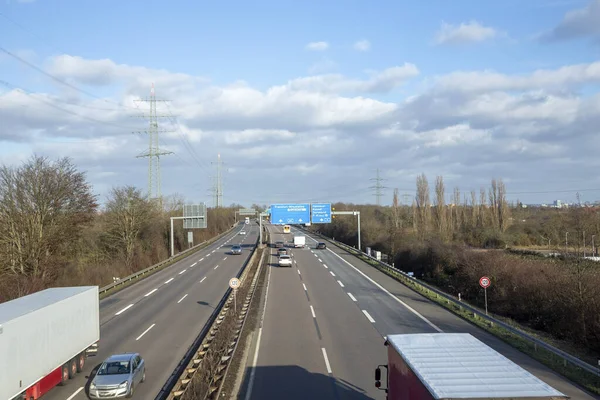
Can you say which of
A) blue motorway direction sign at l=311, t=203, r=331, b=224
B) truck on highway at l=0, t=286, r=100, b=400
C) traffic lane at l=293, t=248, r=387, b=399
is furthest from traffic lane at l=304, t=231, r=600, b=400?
blue motorway direction sign at l=311, t=203, r=331, b=224

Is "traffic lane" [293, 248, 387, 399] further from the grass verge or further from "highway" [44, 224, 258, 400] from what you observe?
"highway" [44, 224, 258, 400]

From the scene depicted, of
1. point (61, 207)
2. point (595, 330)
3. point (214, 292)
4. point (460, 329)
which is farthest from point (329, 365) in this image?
point (61, 207)

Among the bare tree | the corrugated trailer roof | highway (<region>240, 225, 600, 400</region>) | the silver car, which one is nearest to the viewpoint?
the corrugated trailer roof

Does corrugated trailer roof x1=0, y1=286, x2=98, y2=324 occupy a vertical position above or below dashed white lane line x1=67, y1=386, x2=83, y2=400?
above

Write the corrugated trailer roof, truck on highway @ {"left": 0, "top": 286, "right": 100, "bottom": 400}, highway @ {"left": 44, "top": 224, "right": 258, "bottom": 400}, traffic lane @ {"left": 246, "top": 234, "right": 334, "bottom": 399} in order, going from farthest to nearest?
highway @ {"left": 44, "top": 224, "right": 258, "bottom": 400} < traffic lane @ {"left": 246, "top": 234, "right": 334, "bottom": 399} < the corrugated trailer roof < truck on highway @ {"left": 0, "top": 286, "right": 100, "bottom": 400}

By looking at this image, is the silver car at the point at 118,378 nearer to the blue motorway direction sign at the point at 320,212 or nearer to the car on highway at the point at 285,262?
the car on highway at the point at 285,262

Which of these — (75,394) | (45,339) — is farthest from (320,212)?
(45,339)

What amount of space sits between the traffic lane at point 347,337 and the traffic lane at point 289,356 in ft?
1.85

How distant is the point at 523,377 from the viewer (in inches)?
277

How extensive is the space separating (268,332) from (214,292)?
13556 millimetres

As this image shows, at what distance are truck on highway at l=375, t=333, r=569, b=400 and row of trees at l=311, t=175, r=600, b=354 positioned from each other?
55.4 feet

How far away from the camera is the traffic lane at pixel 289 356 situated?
14562 millimetres

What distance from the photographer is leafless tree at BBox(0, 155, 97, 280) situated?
3616 centimetres

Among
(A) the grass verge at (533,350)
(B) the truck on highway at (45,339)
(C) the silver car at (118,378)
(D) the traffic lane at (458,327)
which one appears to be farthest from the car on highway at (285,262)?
(C) the silver car at (118,378)
